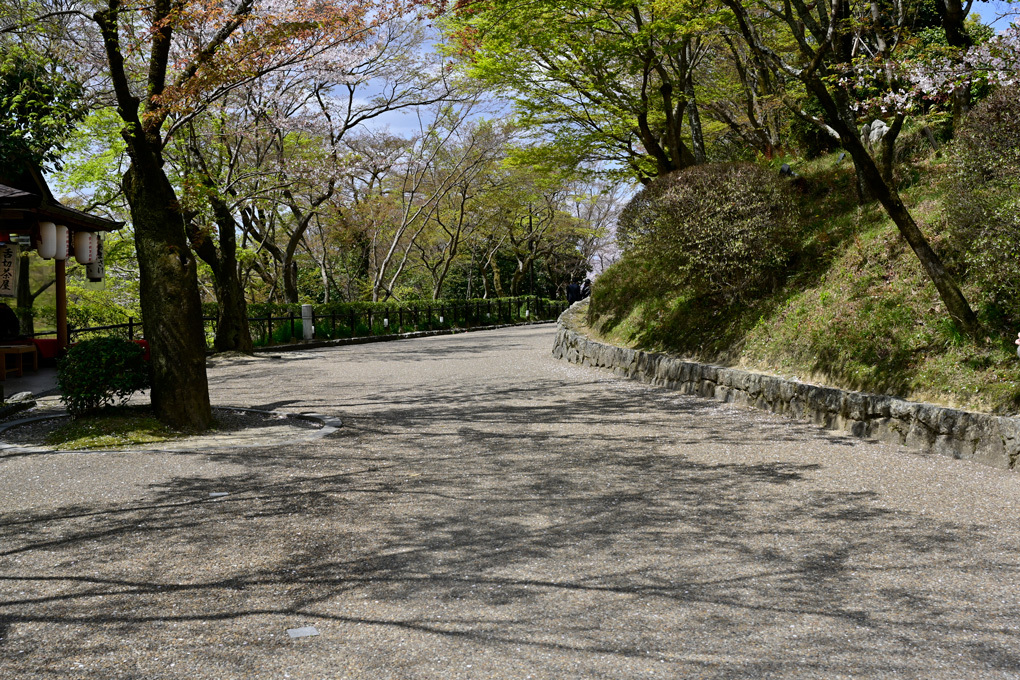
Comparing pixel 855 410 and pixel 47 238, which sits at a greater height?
pixel 47 238

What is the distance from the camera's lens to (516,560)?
14.3 ft

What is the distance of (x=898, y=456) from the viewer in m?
6.85

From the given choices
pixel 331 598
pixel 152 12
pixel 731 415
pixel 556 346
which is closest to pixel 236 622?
pixel 331 598

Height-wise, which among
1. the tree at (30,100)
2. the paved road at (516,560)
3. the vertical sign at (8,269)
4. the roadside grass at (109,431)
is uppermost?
the tree at (30,100)

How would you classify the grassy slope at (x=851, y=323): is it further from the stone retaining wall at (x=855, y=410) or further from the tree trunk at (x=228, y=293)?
the tree trunk at (x=228, y=293)

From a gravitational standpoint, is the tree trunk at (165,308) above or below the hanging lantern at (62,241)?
below

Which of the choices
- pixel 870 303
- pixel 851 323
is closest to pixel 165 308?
pixel 851 323

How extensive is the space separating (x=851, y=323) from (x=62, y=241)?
13996mm

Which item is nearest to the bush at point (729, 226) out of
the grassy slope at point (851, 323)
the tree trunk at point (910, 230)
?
the grassy slope at point (851, 323)

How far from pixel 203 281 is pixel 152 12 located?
2921 centimetres

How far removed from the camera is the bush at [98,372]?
8.46 metres

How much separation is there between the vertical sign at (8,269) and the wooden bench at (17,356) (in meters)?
1.12

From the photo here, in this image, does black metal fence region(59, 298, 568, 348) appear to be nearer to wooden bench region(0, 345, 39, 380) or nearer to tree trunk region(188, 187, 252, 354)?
wooden bench region(0, 345, 39, 380)

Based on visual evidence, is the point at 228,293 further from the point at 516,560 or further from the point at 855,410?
the point at 516,560
